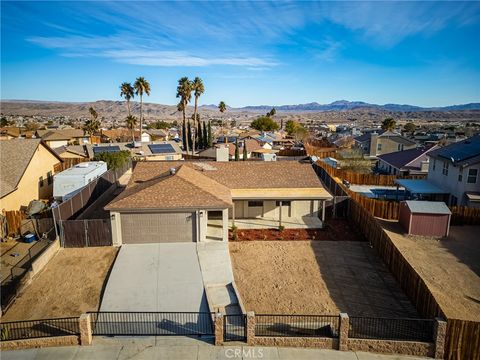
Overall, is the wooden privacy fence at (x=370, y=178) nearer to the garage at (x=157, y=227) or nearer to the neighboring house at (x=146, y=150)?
the neighboring house at (x=146, y=150)

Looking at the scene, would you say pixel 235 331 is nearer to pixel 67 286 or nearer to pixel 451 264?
pixel 67 286

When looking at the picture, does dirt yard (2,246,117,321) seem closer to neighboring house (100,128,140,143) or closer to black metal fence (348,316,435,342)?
black metal fence (348,316,435,342)

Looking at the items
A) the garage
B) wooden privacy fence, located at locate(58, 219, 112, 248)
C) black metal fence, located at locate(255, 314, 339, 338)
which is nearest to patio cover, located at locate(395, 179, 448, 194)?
the garage

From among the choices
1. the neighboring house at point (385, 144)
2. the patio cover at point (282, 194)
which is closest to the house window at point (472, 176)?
the patio cover at point (282, 194)

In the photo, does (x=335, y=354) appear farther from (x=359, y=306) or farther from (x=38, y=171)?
(x=38, y=171)

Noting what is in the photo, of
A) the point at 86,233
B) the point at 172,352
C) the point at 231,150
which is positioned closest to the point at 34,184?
the point at 86,233
